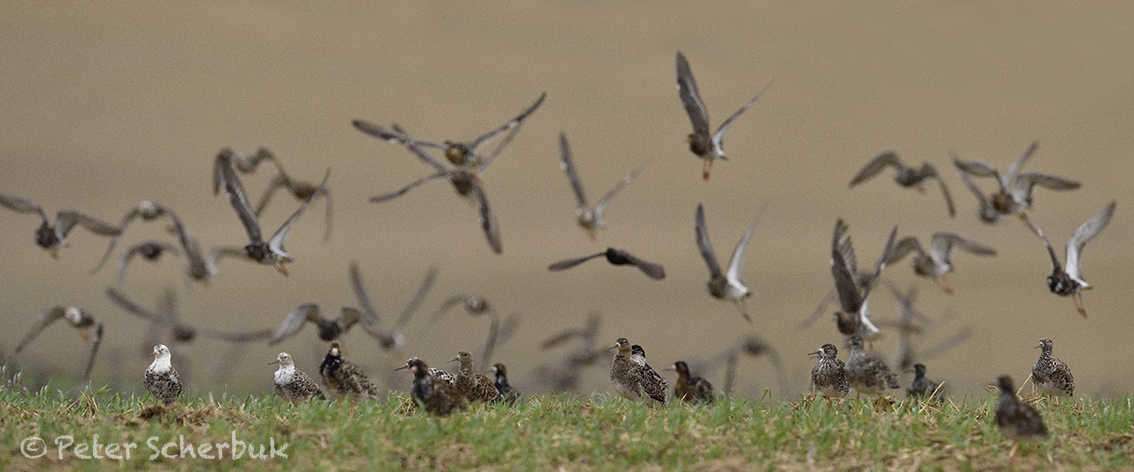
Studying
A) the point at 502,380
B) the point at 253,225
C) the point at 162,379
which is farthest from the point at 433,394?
the point at 253,225

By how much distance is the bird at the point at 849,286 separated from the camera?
1067 centimetres

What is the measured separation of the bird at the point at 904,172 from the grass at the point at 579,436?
596 cm

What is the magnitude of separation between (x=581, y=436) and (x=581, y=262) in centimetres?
A: 330

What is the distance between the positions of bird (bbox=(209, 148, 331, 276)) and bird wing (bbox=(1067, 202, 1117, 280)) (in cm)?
1011

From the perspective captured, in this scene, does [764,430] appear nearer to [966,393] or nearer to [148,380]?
[966,393]

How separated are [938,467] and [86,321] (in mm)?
14393

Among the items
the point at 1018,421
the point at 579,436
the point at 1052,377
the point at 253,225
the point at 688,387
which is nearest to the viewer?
the point at 1018,421

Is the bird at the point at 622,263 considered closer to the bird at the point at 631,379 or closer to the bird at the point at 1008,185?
the bird at the point at 631,379

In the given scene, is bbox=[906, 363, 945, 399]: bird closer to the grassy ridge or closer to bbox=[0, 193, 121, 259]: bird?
the grassy ridge

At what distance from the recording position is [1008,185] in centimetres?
1476

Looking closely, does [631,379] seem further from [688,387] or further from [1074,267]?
[1074,267]

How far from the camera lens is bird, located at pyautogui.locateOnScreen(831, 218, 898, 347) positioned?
10672 millimetres

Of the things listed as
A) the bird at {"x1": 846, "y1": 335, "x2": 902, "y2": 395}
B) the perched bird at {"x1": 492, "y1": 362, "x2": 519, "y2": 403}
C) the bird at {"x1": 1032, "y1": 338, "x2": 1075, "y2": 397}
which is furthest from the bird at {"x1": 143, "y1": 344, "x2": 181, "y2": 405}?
the bird at {"x1": 1032, "y1": 338, "x2": 1075, "y2": 397}

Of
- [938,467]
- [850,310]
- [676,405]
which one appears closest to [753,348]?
[850,310]
